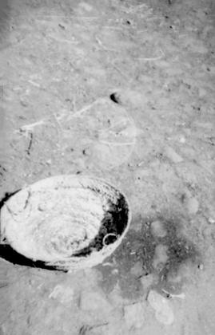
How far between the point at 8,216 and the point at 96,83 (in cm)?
291

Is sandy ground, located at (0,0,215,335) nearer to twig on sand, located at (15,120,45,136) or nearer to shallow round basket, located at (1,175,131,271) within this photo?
twig on sand, located at (15,120,45,136)

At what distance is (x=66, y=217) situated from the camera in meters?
3.10

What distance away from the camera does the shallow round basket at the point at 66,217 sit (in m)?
2.78

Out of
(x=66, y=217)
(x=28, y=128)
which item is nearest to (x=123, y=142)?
(x=28, y=128)

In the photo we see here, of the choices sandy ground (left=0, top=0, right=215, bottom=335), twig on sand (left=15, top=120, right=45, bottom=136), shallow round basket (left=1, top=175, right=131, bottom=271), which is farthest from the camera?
twig on sand (left=15, top=120, right=45, bottom=136)

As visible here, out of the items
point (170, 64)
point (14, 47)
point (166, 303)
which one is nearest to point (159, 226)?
point (166, 303)

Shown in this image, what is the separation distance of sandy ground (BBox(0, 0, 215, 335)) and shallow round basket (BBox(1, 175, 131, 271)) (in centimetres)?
25

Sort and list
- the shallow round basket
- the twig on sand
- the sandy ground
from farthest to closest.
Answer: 1. the twig on sand
2. the shallow round basket
3. the sandy ground

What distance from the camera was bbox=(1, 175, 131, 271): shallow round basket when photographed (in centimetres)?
278

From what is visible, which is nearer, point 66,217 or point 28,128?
point 66,217

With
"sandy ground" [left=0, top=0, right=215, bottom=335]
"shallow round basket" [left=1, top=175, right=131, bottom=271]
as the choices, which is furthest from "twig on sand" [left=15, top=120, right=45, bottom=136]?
"shallow round basket" [left=1, top=175, right=131, bottom=271]

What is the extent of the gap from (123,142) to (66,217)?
1435mm

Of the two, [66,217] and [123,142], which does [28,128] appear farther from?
[66,217]

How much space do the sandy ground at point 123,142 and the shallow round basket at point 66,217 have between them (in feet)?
0.81
